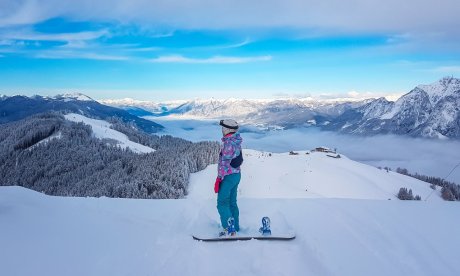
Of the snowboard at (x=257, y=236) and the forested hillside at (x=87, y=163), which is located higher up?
the snowboard at (x=257, y=236)

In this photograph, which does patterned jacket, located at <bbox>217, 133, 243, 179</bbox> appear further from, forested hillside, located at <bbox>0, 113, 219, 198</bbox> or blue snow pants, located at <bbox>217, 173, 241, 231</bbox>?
forested hillside, located at <bbox>0, 113, 219, 198</bbox>

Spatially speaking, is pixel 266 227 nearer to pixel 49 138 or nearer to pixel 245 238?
pixel 245 238

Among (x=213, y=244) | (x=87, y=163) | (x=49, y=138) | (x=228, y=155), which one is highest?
(x=228, y=155)

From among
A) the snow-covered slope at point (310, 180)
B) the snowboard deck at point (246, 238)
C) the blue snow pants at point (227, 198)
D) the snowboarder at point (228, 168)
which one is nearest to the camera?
the snowboard deck at point (246, 238)

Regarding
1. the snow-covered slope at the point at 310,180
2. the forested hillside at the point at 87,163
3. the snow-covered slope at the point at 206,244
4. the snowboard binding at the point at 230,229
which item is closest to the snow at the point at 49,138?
the forested hillside at the point at 87,163

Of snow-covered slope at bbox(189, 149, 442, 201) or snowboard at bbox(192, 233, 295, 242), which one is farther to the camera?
snow-covered slope at bbox(189, 149, 442, 201)

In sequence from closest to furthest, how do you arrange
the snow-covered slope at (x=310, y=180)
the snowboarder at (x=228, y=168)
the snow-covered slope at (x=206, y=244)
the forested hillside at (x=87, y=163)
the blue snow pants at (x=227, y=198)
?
1. the snow-covered slope at (x=206, y=244)
2. the blue snow pants at (x=227, y=198)
3. the snowboarder at (x=228, y=168)
4. the snow-covered slope at (x=310, y=180)
5. the forested hillside at (x=87, y=163)

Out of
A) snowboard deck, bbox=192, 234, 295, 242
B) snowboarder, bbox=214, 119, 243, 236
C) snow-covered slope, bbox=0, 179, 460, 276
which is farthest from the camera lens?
snowboarder, bbox=214, 119, 243, 236

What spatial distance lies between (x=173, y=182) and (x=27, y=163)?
108 meters

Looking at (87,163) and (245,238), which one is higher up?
(245,238)

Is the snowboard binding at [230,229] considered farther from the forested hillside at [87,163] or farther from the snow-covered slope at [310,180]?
the forested hillside at [87,163]

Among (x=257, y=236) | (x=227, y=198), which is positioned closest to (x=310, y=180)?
(x=227, y=198)

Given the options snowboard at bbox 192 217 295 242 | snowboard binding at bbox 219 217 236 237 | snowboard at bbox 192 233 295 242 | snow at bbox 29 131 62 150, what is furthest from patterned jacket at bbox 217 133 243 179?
snow at bbox 29 131 62 150

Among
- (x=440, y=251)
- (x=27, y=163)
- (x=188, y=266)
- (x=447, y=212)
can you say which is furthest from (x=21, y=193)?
Result: (x=27, y=163)
